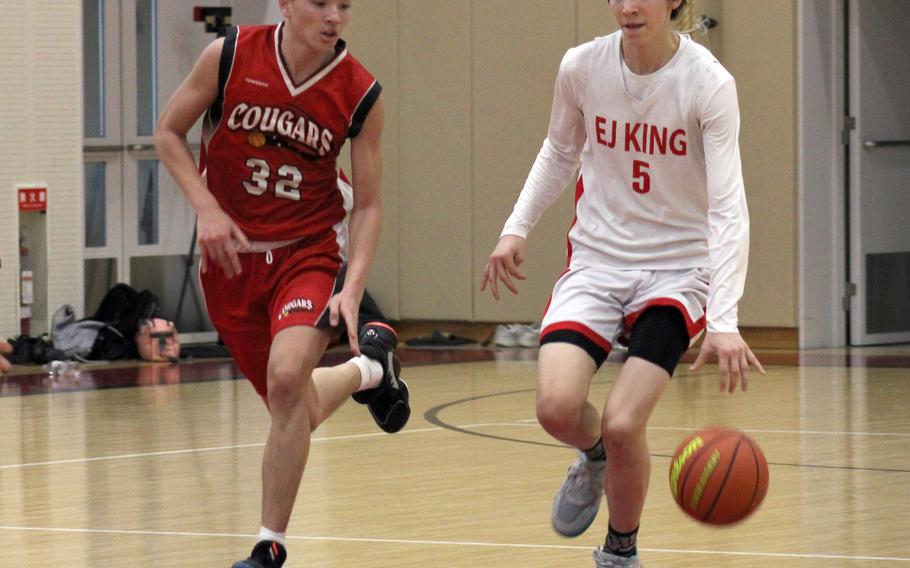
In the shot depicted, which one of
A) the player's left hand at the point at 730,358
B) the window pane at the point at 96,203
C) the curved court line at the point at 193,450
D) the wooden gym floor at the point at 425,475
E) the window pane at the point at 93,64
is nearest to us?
the player's left hand at the point at 730,358

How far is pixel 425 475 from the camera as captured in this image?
6234mm

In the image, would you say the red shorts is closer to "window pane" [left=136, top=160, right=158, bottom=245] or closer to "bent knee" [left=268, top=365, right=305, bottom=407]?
"bent knee" [left=268, top=365, right=305, bottom=407]

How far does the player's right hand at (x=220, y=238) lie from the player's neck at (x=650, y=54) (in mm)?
1105

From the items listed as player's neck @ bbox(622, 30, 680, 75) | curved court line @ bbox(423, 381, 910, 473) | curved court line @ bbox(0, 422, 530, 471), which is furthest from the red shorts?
curved court line @ bbox(423, 381, 910, 473)

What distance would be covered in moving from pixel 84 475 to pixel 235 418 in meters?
1.83

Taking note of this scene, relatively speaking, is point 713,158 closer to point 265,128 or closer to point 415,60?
point 265,128

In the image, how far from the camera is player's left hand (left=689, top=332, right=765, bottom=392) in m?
3.80

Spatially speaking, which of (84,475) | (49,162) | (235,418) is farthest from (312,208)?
(49,162)

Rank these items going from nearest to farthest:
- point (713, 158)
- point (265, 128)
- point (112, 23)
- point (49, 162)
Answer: point (713, 158), point (265, 128), point (49, 162), point (112, 23)

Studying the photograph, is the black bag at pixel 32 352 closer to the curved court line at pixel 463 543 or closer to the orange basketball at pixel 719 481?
the curved court line at pixel 463 543

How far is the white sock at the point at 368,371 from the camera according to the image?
5.16 m

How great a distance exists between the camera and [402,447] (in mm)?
6992

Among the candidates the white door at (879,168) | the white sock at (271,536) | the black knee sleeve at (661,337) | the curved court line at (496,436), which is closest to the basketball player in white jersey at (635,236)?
the black knee sleeve at (661,337)

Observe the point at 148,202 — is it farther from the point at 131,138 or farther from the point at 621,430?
the point at 621,430
